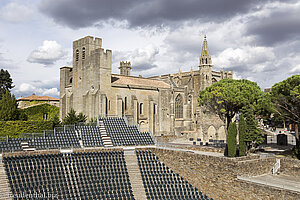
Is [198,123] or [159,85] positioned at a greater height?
[159,85]

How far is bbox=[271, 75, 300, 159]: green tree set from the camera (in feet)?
78.1

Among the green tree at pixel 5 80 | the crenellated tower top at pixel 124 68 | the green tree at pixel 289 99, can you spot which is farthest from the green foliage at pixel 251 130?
the green tree at pixel 5 80

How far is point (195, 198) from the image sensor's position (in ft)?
63.7

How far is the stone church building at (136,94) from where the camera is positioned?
130 feet

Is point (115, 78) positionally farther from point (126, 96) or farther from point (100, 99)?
point (100, 99)

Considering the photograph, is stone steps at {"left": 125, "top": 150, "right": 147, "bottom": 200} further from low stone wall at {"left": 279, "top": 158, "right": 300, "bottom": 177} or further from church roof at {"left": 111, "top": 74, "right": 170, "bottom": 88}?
church roof at {"left": 111, "top": 74, "right": 170, "bottom": 88}

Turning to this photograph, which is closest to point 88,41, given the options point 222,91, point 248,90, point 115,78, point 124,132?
point 115,78

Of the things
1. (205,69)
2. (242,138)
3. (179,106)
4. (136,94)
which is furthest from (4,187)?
(205,69)

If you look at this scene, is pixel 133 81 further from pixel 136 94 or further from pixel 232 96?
pixel 232 96

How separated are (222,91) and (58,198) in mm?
22551

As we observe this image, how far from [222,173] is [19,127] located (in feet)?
77.4

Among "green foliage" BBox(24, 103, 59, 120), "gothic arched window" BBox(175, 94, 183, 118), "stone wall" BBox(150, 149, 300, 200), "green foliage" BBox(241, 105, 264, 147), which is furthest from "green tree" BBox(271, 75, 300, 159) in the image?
"green foliage" BBox(24, 103, 59, 120)

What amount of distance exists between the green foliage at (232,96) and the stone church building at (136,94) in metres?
4.95

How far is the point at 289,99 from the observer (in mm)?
25047
